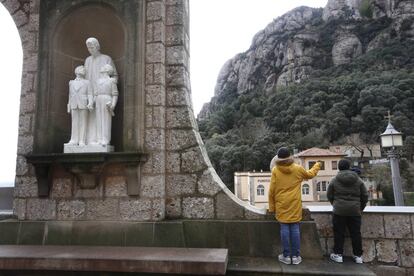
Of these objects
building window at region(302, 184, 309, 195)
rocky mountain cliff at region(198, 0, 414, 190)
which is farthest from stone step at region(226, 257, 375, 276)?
rocky mountain cliff at region(198, 0, 414, 190)

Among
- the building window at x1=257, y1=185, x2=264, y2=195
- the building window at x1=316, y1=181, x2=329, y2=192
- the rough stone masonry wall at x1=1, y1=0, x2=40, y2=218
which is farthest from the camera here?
the building window at x1=316, y1=181, x2=329, y2=192

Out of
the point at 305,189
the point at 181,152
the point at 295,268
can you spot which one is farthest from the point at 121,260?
the point at 305,189

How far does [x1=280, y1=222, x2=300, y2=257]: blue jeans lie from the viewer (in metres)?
3.05

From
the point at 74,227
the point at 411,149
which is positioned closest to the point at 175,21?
the point at 74,227

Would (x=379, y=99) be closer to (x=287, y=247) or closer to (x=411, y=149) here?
(x=411, y=149)

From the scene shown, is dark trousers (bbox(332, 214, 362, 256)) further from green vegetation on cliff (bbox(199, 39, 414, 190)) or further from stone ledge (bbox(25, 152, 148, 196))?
green vegetation on cliff (bbox(199, 39, 414, 190))

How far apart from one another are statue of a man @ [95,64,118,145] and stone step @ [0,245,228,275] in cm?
Result: 124

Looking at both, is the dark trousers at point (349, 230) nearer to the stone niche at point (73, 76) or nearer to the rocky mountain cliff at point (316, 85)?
the stone niche at point (73, 76)

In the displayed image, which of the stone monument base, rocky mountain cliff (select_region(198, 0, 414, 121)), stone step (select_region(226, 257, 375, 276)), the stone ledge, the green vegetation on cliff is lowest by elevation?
stone step (select_region(226, 257, 375, 276))

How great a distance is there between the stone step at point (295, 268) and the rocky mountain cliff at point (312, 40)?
239 feet

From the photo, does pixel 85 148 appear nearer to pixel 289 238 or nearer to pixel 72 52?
pixel 72 52

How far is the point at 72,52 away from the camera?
13.6 feet

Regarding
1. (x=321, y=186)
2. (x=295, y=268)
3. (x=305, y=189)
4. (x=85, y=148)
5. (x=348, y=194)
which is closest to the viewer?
(x=295, y=268)

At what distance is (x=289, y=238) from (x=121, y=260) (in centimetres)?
165
